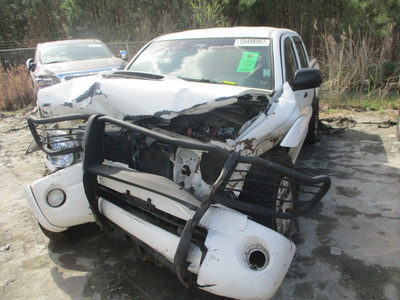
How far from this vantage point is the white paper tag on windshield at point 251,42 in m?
3.41

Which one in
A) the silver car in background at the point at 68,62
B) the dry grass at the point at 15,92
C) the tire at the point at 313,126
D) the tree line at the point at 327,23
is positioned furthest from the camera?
the dry grass at the point at 15,92

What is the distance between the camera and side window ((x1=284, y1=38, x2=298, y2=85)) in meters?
→ 3.39

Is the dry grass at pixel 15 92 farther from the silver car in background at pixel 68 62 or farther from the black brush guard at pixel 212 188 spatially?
the black brush guard at pixel 212 188

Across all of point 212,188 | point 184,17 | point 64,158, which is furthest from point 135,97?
point 184,17

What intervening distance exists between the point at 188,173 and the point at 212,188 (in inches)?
18.6

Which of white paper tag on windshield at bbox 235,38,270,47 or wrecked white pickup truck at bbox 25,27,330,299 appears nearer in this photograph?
wrecked white pickup truck at bbox 25,27,330,299

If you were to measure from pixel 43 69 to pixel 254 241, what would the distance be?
7.19m

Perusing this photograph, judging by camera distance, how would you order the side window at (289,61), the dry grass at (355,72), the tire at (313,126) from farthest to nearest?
1. the dry grass at (355,72)
2. the tire at (313,126)
3. the side window at (289,61)

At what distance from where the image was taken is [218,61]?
3385mm

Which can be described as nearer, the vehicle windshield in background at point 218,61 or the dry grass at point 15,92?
the vehicle windshield in background at point 218,61

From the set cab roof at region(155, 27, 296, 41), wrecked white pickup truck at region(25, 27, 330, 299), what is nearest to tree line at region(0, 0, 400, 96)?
cab roof at region(155, 27, 296, 41)

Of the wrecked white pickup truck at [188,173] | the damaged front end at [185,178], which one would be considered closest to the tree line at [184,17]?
the wrecked white pickup truck at [188,173]

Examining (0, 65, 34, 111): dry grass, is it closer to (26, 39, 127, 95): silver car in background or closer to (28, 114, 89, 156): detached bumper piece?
(26, 39, 127, 95): silver car in background

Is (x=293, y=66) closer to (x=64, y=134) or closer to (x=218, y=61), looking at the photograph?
(x=218, y=61)
